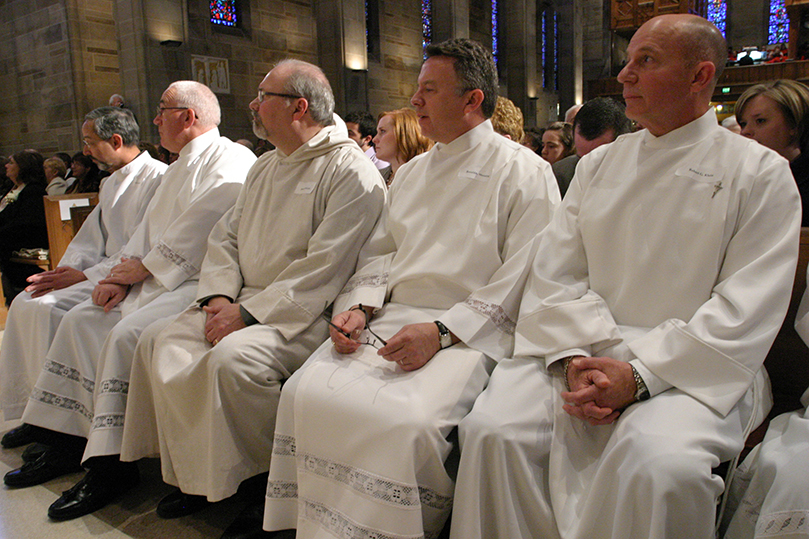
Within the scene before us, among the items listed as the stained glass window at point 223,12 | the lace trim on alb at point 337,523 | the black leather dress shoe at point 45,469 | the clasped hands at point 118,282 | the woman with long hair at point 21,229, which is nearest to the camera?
the lace trim on alb at point 337,523

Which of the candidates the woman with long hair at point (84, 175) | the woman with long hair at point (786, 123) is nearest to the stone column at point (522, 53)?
the woman with long hair at point (84, 175)

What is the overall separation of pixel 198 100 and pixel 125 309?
123 cm

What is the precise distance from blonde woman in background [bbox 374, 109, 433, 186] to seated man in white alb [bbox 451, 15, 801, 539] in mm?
1665

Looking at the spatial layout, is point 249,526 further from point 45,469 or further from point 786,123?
point 786,123

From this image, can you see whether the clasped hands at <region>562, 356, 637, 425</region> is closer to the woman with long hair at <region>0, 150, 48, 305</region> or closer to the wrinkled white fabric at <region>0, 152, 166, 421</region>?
the wrinkled white fabric at <region>0, 152, 166, 421</region>

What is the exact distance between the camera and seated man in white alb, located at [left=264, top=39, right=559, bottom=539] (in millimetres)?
1855

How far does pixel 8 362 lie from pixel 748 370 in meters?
3.50

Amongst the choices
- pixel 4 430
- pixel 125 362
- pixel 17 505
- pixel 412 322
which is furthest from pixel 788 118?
pixel 4 430

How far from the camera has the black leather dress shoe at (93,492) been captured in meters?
2.58

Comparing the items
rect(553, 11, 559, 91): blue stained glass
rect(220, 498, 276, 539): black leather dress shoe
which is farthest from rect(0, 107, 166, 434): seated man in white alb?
rect(553, 11, 559, 91): blue stained glass

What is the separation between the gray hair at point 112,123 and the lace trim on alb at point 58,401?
63.2 inches

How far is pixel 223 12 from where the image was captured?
11297 millimetres

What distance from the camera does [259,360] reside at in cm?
238

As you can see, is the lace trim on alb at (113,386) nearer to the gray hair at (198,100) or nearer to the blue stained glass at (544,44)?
the gray hair at (198,100)
